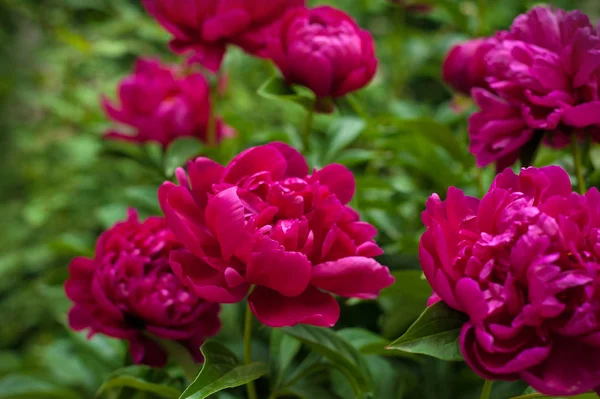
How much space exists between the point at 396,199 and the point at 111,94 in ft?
2.70

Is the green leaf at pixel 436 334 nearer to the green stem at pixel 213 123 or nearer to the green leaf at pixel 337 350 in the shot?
the green leaf at pixel 337 350

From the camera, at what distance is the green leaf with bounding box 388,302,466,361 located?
0.37 meters

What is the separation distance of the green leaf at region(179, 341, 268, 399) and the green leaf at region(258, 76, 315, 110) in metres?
0.21

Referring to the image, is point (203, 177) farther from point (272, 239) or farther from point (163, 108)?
point (163, 108)

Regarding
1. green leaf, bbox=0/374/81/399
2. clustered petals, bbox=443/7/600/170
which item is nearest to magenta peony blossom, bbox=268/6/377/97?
clustered petals, bbox=443/7/600/170

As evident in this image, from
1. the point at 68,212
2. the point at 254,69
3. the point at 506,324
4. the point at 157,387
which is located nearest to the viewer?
the point at 506,324

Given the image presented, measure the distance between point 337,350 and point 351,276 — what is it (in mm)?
117

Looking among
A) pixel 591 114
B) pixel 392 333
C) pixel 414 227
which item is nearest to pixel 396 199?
pixel 414 227

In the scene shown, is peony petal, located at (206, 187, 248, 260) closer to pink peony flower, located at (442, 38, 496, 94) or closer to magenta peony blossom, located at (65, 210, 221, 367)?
magenta peony blossom, located at (65, 210, 221, 367)

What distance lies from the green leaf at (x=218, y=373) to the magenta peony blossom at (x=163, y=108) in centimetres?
37

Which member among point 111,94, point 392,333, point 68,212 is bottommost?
point 68,212

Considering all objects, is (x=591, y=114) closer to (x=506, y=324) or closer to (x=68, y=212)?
→ (x=506, y=324)

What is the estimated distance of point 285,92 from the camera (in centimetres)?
58

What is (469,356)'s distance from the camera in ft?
1.16
